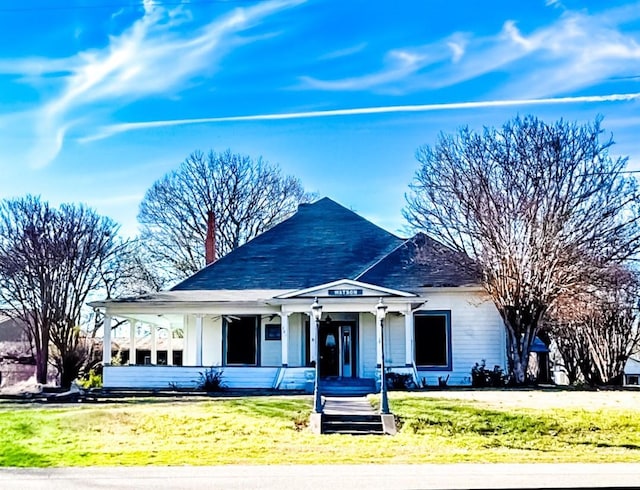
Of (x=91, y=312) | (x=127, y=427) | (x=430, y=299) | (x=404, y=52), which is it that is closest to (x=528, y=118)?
(x=430, y=299)

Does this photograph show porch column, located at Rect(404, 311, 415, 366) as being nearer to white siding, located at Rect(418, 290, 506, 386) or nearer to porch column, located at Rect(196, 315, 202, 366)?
white siding, located at Rect(418, 290, 506, 386)

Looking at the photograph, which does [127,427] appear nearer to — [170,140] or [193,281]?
[170,140]

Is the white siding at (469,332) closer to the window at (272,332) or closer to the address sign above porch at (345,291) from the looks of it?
the address sign above porch at (345,291)

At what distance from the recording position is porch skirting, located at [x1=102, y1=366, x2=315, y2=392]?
916 inches

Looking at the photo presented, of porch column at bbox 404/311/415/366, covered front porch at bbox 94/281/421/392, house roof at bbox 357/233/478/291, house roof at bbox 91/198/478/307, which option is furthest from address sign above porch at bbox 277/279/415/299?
house roof at bbox 357/233/478/291

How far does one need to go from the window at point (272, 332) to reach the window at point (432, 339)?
15.2 feet

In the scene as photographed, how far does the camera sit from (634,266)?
26984 mm

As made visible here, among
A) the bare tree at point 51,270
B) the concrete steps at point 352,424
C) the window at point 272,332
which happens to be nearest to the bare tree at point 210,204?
the bare tree at point 51,270

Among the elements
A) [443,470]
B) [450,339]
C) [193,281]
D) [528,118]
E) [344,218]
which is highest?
[528,118]

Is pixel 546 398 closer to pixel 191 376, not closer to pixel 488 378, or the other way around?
pixel 488 378

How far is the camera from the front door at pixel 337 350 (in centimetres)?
2508

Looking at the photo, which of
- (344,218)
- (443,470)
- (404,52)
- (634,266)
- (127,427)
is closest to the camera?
(443,470)

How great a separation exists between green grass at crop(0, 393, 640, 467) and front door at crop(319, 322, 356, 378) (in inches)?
277

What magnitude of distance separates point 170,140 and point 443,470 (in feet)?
37.3
